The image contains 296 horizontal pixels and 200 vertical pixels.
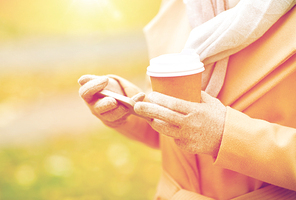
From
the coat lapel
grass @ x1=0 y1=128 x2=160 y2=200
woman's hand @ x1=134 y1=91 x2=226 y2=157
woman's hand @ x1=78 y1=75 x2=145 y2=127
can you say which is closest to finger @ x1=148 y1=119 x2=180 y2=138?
woman's hand @ x1=134 y1=91 x2=226 y2=157

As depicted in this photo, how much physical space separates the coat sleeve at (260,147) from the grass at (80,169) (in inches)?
64.3

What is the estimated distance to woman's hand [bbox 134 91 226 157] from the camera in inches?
23.8

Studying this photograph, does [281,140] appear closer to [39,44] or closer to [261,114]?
[261,114]

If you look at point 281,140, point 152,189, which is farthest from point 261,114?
point 152,189

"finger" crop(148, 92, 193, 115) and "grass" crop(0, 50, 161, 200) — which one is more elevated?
"finger" crop(148, 92, 193, 115)

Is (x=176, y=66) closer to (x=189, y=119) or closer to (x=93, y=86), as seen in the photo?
(x=189, y=119)

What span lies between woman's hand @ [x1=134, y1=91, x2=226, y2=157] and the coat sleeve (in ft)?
0.10

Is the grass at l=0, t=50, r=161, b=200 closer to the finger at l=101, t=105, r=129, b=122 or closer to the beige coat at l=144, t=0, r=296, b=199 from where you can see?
the beige coat at l=144, t=0, r=296, b=199

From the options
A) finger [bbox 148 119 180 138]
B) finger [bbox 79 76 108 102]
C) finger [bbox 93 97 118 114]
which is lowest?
finger [bbox 148 119 180 138]

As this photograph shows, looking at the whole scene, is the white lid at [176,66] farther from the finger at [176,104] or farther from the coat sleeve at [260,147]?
the coat sleeve at [260,147]

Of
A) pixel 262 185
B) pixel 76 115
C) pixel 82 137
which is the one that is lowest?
pixel 82 137

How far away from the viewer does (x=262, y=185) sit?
2.77ft

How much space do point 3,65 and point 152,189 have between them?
1858 millimetres

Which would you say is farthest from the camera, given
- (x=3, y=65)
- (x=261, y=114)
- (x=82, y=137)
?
(x=82, y=137)
